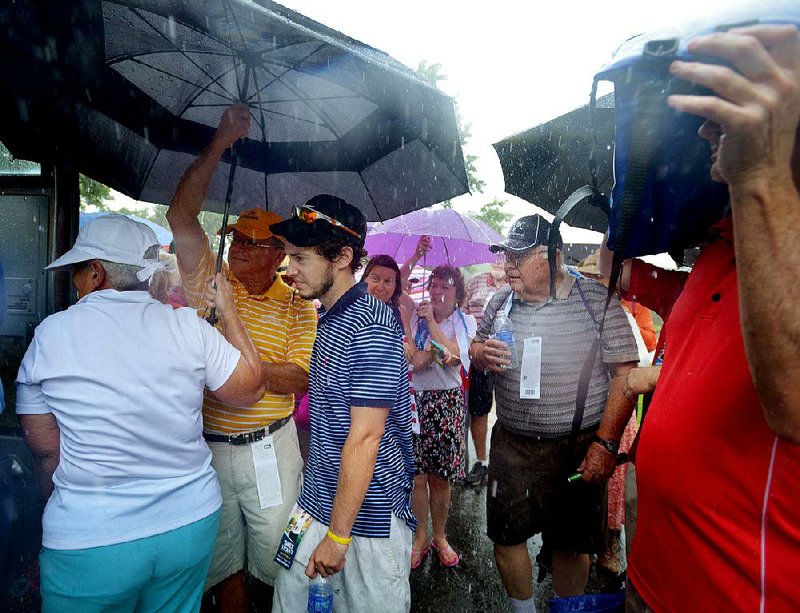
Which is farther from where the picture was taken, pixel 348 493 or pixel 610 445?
pixel 610 445

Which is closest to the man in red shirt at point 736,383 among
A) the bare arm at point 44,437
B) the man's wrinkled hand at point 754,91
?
the man's wrinkled hand at point 754,91

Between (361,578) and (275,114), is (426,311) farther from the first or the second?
(361,578)

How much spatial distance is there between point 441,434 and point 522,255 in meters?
1.87

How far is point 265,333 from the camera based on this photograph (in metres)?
2.86

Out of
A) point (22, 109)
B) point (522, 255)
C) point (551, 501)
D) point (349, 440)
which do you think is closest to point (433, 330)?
point (522, 255)

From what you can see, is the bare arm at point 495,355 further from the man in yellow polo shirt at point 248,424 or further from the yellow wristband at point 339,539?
the yellow wristband at point 339,539

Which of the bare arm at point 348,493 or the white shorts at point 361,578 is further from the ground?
the bare arm at point 348,493

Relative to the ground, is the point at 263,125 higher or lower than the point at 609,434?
higher

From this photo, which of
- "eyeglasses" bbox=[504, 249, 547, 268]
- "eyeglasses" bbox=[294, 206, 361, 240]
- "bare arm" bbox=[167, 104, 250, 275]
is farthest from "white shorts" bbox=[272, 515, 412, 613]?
"eyeglasses" bbox=[504, 249, 547, 268]

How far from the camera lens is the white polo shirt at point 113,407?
70.2 inches

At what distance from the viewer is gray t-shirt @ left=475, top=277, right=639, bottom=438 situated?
295 cm

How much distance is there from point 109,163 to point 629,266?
3204 mm

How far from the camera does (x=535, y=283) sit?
10.2 ft

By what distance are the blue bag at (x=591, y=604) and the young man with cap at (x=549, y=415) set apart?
128 centimetres
